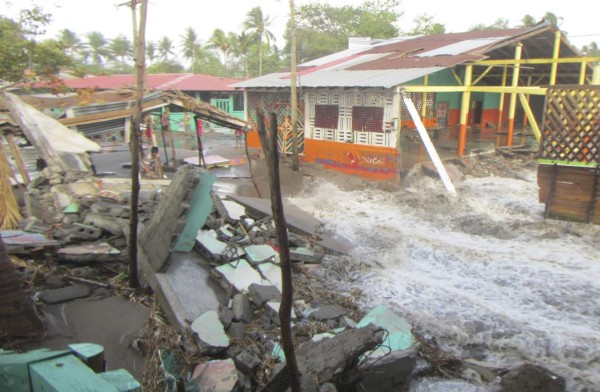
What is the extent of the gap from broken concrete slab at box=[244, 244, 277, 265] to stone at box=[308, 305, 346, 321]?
1290 mm

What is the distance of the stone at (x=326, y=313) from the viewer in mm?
5328

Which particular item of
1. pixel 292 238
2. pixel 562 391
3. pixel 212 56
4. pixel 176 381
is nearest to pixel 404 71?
pixel 292 238

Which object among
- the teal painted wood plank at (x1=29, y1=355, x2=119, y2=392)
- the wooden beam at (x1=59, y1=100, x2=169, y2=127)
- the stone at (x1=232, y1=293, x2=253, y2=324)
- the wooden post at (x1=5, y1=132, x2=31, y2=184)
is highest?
the wooden beam at (x1=59, y1=100, x2=169, y2=127)

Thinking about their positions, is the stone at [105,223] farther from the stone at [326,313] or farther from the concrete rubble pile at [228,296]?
the stone at [326,313]

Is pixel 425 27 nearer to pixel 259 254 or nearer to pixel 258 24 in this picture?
pixel 258 24

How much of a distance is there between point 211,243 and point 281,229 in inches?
161

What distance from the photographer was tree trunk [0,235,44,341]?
3.65m

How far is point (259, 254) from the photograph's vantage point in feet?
21.5

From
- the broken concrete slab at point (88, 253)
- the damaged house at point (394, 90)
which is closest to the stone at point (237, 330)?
the broken concrete slab at point (88, 253)

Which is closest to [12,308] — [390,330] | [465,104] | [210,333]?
[210,333]

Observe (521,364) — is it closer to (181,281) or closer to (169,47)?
(181,281)

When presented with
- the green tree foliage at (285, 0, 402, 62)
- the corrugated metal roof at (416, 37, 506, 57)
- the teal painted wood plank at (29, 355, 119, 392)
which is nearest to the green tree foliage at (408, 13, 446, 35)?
the green tree foliage at (285, 0, 402, 62)

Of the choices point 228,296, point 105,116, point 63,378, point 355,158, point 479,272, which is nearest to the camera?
point 63,378

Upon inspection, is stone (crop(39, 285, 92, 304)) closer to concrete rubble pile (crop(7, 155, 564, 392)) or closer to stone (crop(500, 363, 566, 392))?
concrete rubble pile (crop(7, 155, 564, 392))
